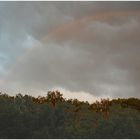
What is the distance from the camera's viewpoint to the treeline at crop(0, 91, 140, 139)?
1101 inches

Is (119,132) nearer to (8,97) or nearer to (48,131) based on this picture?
(48,131)

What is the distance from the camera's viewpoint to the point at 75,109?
30.5 metres

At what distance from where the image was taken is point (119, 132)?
28.0m

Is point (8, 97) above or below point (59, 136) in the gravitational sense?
above

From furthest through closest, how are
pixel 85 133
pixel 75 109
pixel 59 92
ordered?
pixel 59 92 → pixel 75 109 → pixel 85 133

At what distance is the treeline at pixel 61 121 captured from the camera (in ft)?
91.7

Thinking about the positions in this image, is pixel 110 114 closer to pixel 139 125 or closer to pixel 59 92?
pixel 139 125

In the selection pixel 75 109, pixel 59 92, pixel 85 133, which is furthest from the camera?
pixel 59 92

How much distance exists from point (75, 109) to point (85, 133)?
2940 millimetres

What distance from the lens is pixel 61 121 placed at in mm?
29469

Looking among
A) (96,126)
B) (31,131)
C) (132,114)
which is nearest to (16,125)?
(31,131)

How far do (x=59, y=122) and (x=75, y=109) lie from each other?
1.66 metres

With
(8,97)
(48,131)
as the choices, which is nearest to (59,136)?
(48,131)

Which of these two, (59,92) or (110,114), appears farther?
(59,92)
